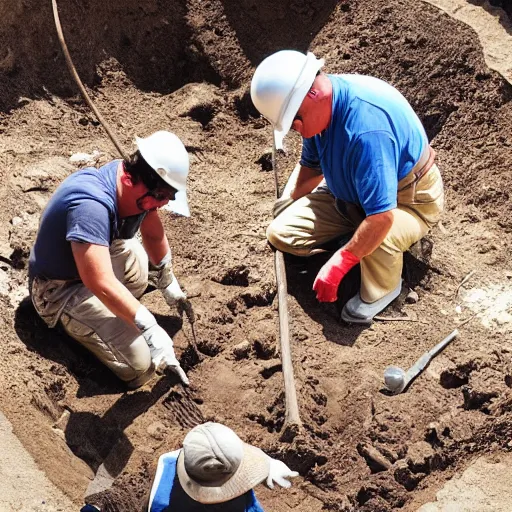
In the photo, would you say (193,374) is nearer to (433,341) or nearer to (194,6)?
(433,341)

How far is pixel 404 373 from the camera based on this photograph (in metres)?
4.82

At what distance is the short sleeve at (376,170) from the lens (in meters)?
4.59

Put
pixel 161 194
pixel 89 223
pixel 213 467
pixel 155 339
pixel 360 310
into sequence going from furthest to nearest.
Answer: pixel 360 310
pixel 155 339
pixel 161 194
pixel 89 223
pixel 213 467

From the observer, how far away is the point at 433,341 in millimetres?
5168

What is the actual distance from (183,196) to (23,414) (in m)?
1.50

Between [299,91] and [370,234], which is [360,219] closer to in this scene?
[370,234]

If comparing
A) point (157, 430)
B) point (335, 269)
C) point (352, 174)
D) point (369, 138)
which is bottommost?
point (157, 430)

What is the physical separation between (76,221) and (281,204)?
203 cm

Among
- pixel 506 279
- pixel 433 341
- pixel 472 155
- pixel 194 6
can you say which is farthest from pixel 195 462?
pixel 194 6

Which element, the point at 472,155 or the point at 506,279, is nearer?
the point at 506,279

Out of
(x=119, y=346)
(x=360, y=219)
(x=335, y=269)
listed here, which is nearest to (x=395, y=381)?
(x=335, y=269)

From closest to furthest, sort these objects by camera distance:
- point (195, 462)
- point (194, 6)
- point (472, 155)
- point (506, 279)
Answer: point (195, 462), point (506, 279), point (472, 155), point (194, 6)

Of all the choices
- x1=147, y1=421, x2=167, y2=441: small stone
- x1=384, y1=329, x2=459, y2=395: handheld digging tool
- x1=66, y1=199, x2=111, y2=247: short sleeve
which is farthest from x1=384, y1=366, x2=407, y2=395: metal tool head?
x1=66, y1=199, x2=111, y2=247: short sleeve

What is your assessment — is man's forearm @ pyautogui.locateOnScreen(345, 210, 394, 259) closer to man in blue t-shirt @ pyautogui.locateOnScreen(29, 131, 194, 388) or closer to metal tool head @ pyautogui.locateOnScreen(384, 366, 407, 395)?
metal tool head @ pyautogui.locateOnScreen(384, 366, 407, 395)
